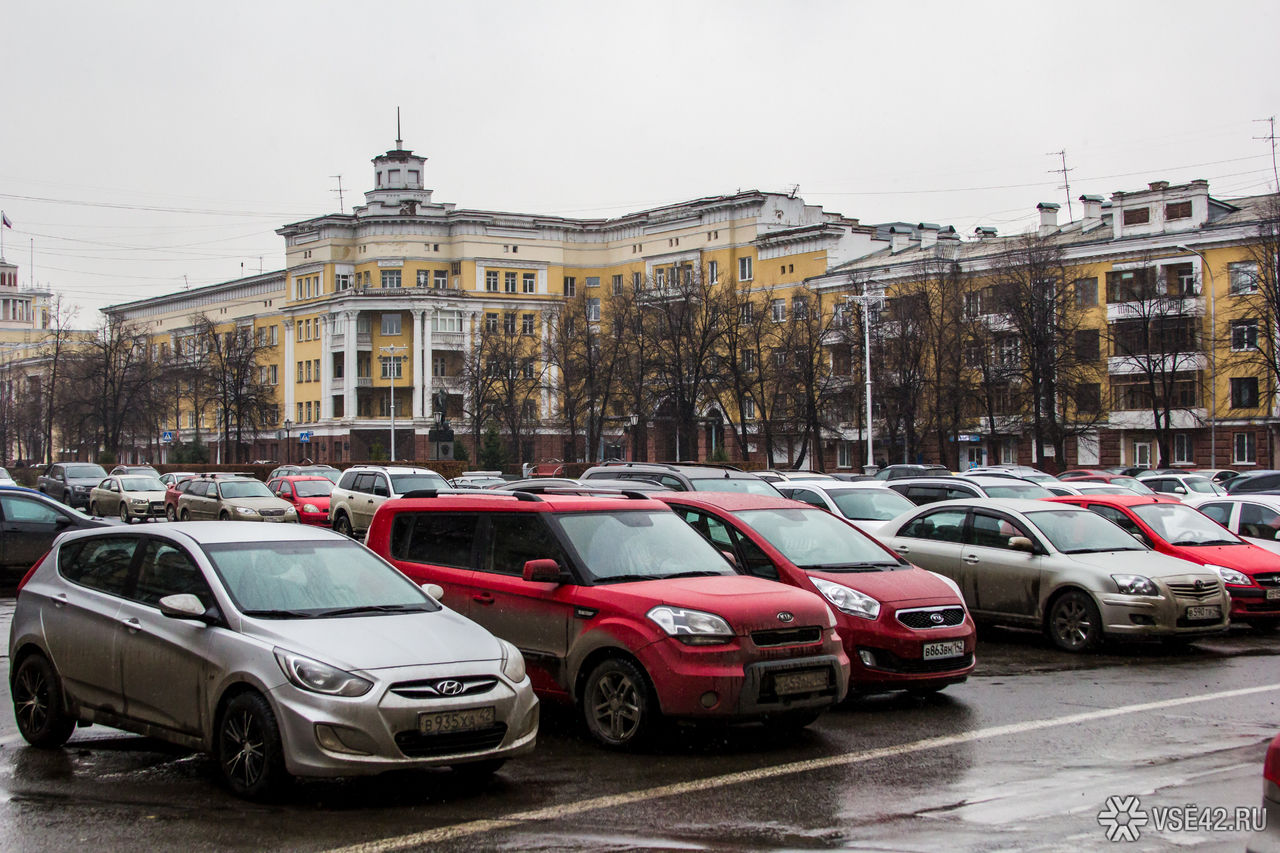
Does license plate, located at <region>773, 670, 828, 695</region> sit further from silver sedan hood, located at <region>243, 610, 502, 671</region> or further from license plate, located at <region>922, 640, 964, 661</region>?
silver sedan hood, located at <region>243, 610, 502, 671</region>

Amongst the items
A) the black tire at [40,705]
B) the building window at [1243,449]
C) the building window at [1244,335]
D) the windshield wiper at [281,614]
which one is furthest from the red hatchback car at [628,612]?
the building window at [1243,449]

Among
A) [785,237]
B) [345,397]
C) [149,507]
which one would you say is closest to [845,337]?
[785,237]

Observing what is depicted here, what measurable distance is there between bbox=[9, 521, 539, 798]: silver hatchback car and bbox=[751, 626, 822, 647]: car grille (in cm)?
176

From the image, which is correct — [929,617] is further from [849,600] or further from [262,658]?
[262,658]

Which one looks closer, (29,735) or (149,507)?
Result: (29,735)

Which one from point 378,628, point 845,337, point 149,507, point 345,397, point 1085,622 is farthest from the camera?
point 345,397

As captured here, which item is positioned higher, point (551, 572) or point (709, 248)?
point (709, 248)

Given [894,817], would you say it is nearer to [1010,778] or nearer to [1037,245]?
[1010,778]

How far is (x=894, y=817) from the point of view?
6957mm

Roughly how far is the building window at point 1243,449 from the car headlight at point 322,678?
60984 mm

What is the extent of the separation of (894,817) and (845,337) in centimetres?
5749

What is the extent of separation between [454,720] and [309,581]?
1541 mm

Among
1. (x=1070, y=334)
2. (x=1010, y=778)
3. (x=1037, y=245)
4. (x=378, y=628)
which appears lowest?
(x=1010, y=778)

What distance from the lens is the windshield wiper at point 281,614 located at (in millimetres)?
7508
